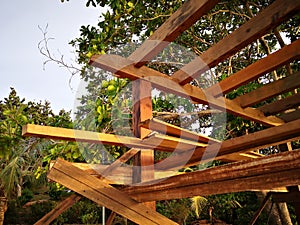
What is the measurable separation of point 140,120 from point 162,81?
41 cm

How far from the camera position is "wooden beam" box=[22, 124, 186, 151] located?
1.56 meters

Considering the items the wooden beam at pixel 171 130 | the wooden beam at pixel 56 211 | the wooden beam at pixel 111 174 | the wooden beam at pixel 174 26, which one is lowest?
the wooden beam at pixel 56 211

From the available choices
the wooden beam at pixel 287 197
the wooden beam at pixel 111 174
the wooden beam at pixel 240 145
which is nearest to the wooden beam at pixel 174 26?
the wooden beam at pixel 111 174

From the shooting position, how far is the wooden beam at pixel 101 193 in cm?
182

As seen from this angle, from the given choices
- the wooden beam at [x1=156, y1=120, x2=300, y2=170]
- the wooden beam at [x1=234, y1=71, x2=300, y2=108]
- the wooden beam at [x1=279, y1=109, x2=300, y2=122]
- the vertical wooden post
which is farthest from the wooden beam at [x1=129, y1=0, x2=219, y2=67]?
the wooden beam at [x1=279, y1=109, x2=300, y2=122]

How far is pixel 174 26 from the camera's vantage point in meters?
1.51

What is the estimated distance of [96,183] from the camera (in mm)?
1892

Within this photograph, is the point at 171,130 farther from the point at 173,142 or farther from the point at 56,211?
the point at 56,211

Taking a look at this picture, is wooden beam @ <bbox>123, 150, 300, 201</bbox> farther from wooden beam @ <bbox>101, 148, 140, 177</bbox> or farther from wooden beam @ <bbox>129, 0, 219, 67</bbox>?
wooden beam @ <bbox>129, 0, 219, 67</bbox>

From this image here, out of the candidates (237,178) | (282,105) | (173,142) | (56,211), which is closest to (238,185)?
(237,178)

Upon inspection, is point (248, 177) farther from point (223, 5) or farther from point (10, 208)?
point (10, 208)

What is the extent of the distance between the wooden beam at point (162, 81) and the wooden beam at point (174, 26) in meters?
0.08

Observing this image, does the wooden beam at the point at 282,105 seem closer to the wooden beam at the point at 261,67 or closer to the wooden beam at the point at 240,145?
the wooden beam at the point at 240,145

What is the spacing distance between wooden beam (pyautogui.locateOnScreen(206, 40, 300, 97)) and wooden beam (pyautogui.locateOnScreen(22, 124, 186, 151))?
2.26ft
